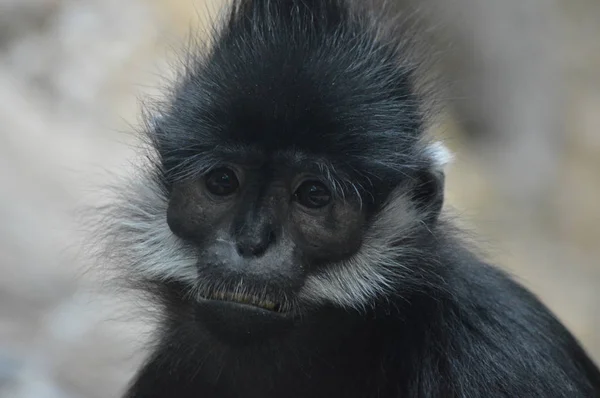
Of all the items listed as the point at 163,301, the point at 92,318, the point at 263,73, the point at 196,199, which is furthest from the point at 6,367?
the point at 263,73

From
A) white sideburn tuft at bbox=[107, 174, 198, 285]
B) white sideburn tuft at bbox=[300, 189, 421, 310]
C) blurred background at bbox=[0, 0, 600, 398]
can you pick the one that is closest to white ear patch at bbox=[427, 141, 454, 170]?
white sideburn tuft at bbox=[300, 189, 421, 310]

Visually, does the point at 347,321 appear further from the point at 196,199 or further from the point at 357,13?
the point at 357,13

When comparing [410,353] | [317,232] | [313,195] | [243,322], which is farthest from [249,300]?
[410,353]

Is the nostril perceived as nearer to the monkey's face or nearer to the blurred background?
the monkey's face

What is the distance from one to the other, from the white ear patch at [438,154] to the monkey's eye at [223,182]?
32.0 inches

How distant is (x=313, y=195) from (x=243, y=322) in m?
0.55

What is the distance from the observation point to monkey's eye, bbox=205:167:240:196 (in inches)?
145

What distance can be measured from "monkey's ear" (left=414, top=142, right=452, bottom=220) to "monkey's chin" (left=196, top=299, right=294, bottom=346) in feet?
2.50

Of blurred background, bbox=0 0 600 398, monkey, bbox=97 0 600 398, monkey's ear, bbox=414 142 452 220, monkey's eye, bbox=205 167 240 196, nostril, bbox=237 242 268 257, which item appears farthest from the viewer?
blurred background, bbox=0 0 600 398

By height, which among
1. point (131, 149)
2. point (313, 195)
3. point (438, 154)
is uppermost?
point (438, 154)

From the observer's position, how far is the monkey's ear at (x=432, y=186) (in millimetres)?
3846

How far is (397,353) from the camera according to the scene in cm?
380

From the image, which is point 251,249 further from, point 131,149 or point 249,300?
point 131,149

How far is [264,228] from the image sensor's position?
11.3ft
